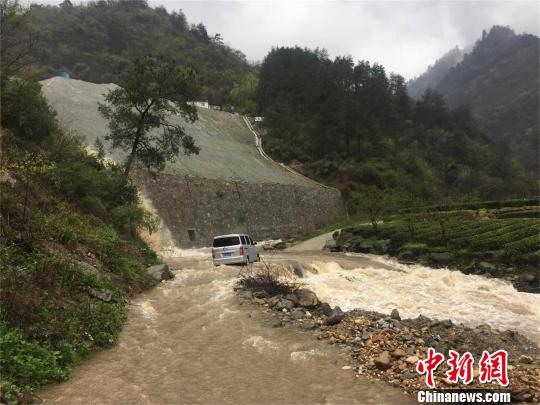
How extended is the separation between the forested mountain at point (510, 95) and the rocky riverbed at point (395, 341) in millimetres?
100504

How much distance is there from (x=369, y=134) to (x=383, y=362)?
62.6 metres

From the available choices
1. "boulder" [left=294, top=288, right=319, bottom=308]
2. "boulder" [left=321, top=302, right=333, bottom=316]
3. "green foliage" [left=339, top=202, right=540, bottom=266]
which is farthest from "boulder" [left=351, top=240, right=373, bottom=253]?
"boulder" [left=321, top=302, right=333, bottom=316]

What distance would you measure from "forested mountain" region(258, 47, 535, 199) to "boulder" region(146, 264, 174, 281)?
4528cm

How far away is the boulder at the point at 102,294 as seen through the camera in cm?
1231

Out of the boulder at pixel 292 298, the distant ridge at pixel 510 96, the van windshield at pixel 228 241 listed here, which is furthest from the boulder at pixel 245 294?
the distant ridge at pixel 510 96

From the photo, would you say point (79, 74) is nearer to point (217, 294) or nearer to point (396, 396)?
point (217, 294)

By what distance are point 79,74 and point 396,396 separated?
94883 mm

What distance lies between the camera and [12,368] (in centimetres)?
788

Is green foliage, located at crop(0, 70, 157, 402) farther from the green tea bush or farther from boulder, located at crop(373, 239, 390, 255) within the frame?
the green tea bush

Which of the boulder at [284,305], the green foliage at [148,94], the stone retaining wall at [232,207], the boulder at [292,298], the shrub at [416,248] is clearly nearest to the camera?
the boulder at [284,305]

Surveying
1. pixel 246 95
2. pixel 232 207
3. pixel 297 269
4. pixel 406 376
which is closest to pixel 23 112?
pixel 297 269

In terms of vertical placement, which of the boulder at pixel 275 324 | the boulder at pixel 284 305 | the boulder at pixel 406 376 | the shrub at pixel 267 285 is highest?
the shrub at pixel 267 285

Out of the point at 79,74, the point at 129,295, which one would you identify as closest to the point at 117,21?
the point at 79,74

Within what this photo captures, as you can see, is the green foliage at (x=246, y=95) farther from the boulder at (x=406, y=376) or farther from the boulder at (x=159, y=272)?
the boulder at (x=406, y=376)
